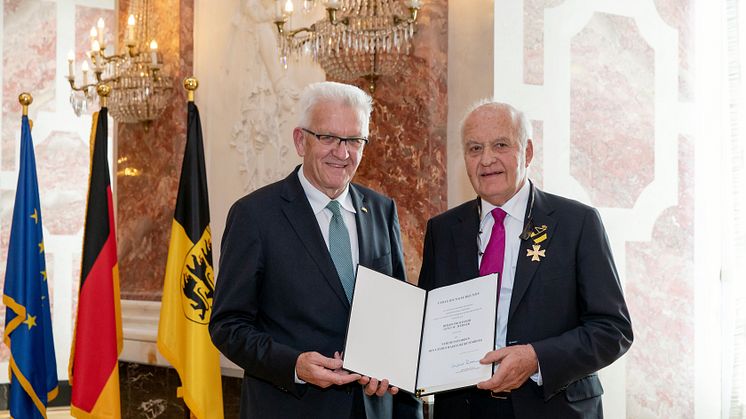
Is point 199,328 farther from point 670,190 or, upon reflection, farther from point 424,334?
point 670,190

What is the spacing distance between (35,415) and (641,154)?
13.5 feet

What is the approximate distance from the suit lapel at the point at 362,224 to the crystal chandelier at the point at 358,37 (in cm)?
147

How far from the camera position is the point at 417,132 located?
486 centimetres

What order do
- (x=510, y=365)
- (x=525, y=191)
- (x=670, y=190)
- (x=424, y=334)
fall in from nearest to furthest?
(x=510, y=365) → (x=424, y=334) → (x=525, y=191) → (x=670, y=190)

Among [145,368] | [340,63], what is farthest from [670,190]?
[145,368]

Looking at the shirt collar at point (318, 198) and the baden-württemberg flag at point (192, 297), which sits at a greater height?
Answer: the shirt collar at point (318, 198)

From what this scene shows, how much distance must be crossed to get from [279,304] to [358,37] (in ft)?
6.48

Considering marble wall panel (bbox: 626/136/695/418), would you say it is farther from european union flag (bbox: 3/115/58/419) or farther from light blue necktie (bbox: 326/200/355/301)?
european union flag (bbox: 3/115/58/419)

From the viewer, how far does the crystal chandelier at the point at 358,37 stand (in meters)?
4.57

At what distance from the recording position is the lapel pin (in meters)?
3.03

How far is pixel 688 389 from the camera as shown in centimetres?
495

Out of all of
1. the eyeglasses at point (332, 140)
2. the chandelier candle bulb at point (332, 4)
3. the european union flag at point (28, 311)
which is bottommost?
the european union flag at point (28, 311)

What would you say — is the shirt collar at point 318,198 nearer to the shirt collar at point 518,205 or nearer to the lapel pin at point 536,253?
the shirt collar at point 518,205

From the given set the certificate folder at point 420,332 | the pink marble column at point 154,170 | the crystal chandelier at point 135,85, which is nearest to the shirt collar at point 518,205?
the certificate folder at point 420,332
